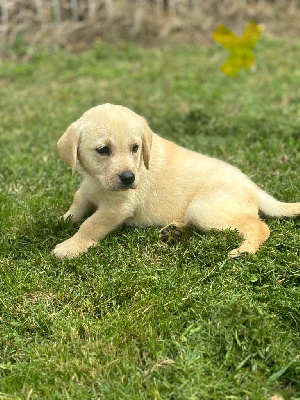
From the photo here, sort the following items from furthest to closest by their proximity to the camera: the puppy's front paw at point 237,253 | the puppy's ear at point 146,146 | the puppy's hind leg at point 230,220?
1. the puppy's ear at point 146,146
2. the puppy's hind leg at point 230,220
3. the puppy's front paw at point 237,253

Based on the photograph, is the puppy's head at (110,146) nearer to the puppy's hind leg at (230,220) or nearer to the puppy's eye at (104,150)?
the puppy's eye at (104,150)

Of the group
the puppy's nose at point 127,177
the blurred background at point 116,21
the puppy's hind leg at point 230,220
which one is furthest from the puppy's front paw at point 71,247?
the blurred background at point 116,21

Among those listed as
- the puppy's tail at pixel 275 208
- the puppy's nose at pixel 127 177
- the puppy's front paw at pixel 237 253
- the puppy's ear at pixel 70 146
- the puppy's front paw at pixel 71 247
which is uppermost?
the puppy's ear at pixel 70 146

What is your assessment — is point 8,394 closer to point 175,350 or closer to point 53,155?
point 175,350

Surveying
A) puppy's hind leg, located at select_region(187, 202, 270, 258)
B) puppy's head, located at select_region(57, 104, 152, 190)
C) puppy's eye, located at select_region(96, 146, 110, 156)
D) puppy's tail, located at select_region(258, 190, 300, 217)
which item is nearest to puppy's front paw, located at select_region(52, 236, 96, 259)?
puppy's head, located at select_region(57, 104, 152, 190)

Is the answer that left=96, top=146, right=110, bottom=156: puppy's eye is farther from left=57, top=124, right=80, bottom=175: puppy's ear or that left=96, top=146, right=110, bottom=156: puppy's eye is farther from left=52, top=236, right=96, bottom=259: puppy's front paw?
left=52, top=236, right=96, bottom=259: puppy's front paw

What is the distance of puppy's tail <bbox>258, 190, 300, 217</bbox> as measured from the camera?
451cm

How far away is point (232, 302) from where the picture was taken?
3400 mm

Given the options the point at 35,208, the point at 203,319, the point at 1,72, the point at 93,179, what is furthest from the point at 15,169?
the point at 1,72

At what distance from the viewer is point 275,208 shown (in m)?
4.53

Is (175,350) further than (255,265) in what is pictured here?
No

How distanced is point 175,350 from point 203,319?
31 centimetres

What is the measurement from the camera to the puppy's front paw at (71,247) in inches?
166

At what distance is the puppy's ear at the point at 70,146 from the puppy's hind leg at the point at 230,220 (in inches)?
38.8
